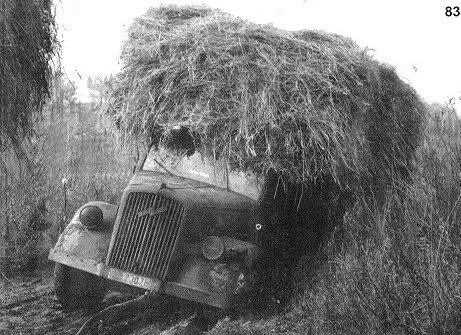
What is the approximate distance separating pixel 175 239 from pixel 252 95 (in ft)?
4.91

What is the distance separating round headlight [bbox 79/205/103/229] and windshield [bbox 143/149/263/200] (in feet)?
2.65

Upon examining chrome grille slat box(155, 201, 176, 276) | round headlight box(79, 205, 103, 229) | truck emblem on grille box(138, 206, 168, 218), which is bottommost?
round headlight box(79, 205, 103, 229)

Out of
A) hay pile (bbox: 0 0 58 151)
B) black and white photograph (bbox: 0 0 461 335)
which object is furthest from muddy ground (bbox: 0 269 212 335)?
hay pile (bbox: 0 0 58 151)

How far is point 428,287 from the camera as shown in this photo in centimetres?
363

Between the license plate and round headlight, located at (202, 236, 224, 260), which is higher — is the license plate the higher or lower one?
the lower one

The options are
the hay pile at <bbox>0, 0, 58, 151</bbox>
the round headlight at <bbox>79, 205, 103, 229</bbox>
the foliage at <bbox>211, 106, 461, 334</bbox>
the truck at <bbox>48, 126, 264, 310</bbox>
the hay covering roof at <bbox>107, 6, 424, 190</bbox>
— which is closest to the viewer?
the foliage at <bbox>211, 106, 461, 334</bbox>

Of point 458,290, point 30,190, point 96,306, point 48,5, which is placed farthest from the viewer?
point 30,190

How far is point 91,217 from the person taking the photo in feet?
19.8

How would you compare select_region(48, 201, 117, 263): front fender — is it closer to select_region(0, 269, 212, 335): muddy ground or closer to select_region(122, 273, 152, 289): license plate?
select_region(122, 273, 152, 289): license plate

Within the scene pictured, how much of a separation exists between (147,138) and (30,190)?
3.02 meters

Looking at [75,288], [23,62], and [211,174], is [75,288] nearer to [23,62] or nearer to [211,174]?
[211,174]

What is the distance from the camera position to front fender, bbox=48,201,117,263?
19.0ft

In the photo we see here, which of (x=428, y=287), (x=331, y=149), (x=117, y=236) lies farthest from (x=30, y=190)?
(x=428, y=287)

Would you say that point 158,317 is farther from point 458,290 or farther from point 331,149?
point 458,290
